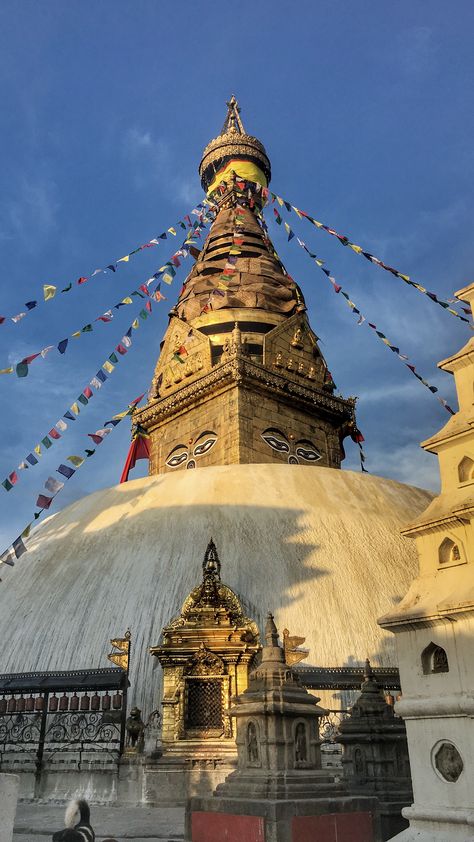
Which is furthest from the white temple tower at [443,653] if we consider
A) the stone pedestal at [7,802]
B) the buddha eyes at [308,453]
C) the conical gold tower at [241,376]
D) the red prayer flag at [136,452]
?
the red prayer flag at [136,452]

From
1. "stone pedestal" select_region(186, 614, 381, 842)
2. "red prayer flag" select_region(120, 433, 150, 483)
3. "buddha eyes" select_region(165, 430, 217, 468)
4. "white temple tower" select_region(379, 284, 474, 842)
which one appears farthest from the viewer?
"red prayer flag" select_region(120, 433, 150, 483)

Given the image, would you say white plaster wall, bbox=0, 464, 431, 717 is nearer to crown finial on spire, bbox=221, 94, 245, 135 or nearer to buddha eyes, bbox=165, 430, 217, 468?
buddha eyes, bbox=165, 430, 217, 468

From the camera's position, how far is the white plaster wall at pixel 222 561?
15.9 metres

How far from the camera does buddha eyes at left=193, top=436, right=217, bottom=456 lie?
27.3m

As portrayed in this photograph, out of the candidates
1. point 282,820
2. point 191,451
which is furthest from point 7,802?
point 191,451

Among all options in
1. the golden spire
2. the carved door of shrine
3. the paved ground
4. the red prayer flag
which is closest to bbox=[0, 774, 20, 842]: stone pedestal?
the paved ground

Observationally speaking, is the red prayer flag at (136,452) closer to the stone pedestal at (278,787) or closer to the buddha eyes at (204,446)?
the buddha eyes at (204,446)

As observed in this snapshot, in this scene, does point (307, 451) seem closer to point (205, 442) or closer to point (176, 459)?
point (205, 442)

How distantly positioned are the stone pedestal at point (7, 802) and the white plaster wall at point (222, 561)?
35.3 ft

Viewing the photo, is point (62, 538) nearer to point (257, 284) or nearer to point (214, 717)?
point (214, 717)

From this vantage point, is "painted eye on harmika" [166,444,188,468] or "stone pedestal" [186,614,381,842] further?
"painted eye on harmika" [166,444,188,468]

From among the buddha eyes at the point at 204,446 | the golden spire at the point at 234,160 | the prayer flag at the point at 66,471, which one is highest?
the golden spire at the point at 234,160

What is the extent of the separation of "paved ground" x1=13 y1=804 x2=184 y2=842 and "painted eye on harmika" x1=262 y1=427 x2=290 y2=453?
16.4m

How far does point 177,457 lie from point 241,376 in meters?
→ 4.65
